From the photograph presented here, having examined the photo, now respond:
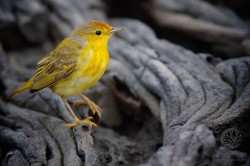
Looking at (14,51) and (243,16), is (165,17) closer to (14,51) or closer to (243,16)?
(243,16)

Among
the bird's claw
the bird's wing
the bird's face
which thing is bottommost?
the bird's claw

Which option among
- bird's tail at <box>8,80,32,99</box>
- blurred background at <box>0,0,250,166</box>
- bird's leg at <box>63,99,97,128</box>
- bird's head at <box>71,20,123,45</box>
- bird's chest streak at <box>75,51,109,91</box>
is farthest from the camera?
bird's tail at <box>8,80,32,99</box>

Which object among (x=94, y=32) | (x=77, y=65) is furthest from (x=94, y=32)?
(x=77, y=65)

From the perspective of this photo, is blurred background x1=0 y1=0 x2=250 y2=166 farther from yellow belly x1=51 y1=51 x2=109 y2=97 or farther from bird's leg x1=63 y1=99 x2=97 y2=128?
yellow belly x1=51 y1=51 x2=109 y2=97

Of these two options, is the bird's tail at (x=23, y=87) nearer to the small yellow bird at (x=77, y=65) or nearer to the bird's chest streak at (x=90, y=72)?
the small yellow bird at (x=77, y=65)

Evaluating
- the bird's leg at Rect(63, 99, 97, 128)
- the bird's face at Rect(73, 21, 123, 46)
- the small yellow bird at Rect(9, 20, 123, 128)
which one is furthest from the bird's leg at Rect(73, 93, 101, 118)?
the bird's face at Rect(73, 21, 123, 46)

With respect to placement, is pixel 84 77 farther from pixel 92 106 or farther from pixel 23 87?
pixel 23 87

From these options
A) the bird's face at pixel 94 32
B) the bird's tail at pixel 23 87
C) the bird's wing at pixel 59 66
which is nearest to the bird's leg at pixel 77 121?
the bird's wing at pixel 59 66

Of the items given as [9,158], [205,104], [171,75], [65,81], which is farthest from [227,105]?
[9,158]
